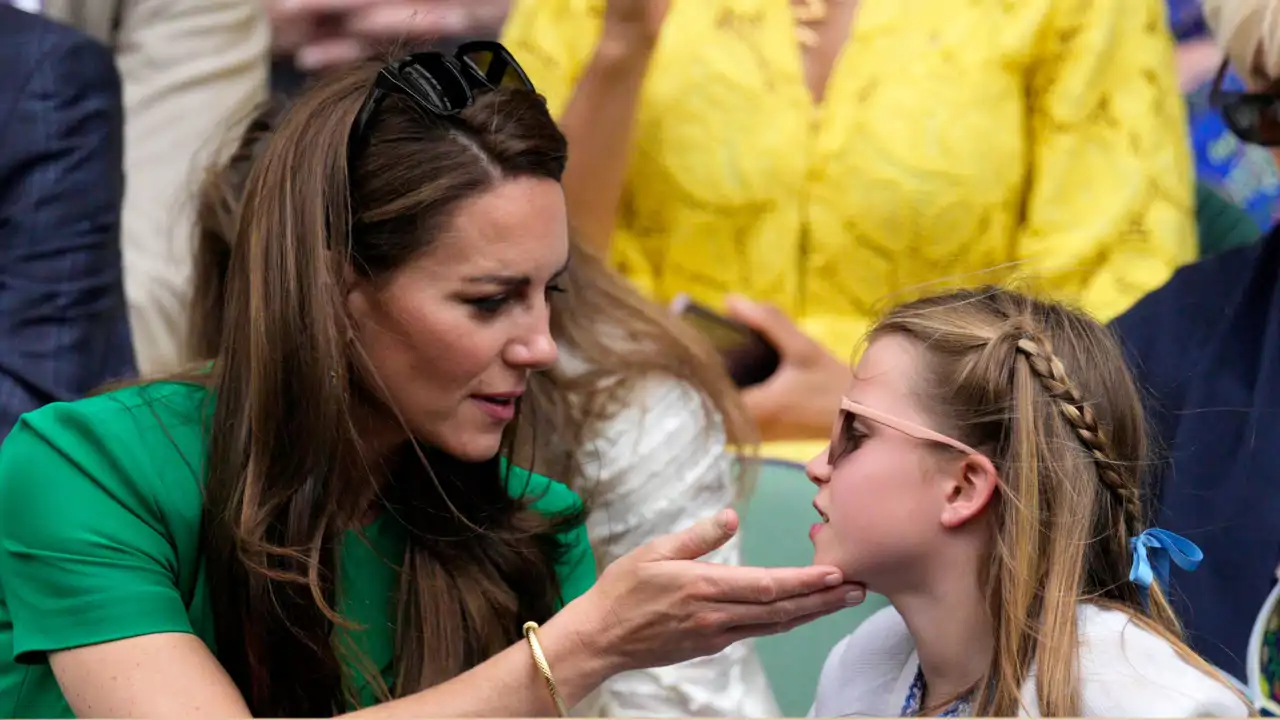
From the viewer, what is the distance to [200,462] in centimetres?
141

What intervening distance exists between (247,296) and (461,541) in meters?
0.31

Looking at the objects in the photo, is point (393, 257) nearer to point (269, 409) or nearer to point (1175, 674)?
point (269, 409)

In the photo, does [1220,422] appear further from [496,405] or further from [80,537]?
[80,537]

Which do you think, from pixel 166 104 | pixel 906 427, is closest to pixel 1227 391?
pixel 906 427

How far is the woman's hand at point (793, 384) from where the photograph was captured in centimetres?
203

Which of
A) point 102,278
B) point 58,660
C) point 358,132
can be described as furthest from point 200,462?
point 102,278

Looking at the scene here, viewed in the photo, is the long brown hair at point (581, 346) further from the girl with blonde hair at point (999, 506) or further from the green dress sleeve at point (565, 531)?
the girl with blonde hair at point (999, 506)

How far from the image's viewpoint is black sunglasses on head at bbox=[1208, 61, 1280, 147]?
170 centimetres

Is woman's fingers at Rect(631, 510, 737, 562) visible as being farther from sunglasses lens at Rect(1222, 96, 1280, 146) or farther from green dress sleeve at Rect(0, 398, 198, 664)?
sunglasses lens at Rect(1222, 96, 1280, 146)

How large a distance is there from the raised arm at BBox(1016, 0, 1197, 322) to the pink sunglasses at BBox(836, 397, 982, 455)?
81cm

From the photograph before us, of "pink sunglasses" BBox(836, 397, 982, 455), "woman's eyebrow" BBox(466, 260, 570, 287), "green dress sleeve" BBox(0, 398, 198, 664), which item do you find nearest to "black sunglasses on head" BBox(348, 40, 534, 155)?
"woman's eyebrow" BBox(466, 260, 570, 287)

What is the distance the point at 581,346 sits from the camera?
1.80 meters

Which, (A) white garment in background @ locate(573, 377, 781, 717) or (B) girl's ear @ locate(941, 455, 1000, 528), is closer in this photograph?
(B) girl's ear @ locate(941, 455, 1000, 528)

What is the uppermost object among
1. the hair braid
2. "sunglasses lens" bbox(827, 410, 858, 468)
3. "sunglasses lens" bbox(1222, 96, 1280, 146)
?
"sunglasses lens" bbox(1222, 96, 1280, 146)
